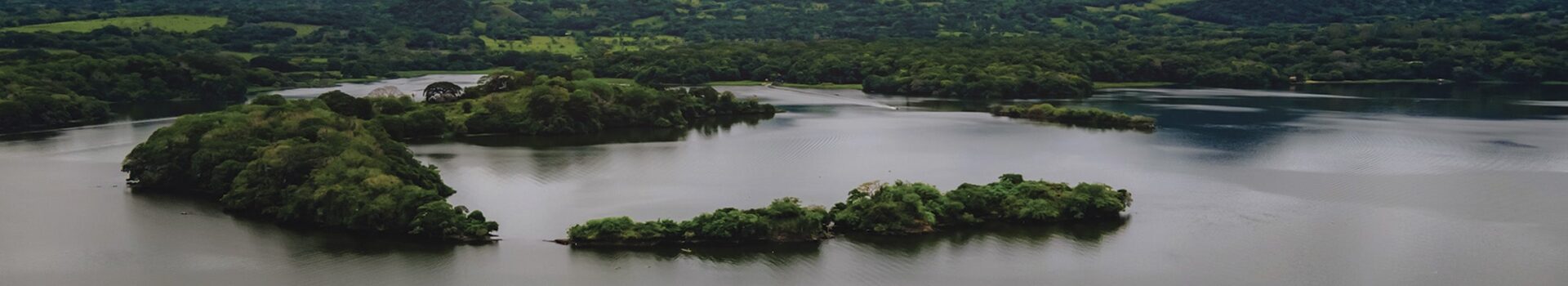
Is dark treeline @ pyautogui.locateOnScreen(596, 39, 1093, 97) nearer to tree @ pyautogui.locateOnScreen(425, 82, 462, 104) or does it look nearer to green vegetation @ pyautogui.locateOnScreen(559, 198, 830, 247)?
tree @ pyautogui.locateOnScreen(425, 82, 462, 104)

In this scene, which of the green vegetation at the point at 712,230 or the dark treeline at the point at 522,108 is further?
the dark treeline at the point at 522,108

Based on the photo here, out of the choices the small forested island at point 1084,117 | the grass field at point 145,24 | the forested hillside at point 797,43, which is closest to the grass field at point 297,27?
the forested hillside at point 797,43

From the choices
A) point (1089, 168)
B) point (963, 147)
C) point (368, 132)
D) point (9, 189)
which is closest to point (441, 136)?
point (368, 132)

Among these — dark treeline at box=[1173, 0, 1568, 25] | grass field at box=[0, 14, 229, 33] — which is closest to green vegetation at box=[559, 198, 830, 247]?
grass field at box=[0, 14, 229, 33]

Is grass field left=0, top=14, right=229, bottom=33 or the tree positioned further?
grass field left=0, top=14, right=229, bottom=33

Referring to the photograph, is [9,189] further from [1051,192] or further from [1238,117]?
[1238,117]

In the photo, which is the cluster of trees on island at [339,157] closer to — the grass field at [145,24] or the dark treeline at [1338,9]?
the grass field at [145,24]
